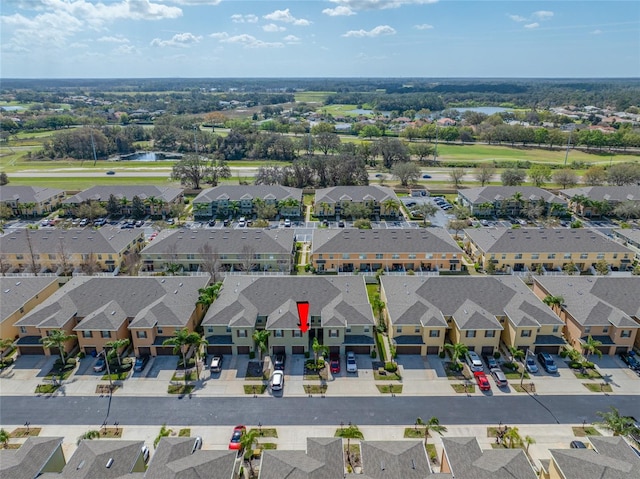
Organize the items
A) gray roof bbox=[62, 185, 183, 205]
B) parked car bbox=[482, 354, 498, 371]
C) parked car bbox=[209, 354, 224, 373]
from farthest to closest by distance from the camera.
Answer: gray roof bbox=[62, 185, 183, 205] → parked car bbox=[482, 354, 498, 371] → parked car bbox=[209, 354, 224, 373]

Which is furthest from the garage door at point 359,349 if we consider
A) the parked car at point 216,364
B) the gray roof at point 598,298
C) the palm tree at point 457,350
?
the gray roof at point 598,298

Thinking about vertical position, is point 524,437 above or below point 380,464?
below

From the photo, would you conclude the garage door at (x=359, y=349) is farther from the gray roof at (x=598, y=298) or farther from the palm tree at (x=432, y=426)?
the gray roof at (x=598, y=298)

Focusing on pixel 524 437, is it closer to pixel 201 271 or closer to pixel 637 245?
pixel 201 271

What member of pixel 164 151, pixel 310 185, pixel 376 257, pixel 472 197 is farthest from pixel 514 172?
pixel 164 151

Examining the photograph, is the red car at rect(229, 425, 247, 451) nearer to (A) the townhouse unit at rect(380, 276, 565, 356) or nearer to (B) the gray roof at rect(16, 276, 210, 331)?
(B) the gray roof at rect(16, 276, 210, 331)

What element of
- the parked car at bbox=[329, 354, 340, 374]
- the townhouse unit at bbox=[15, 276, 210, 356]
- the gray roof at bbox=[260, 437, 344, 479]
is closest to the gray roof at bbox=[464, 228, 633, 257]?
the parked car at bbox=[329, 354, 340, 374]
